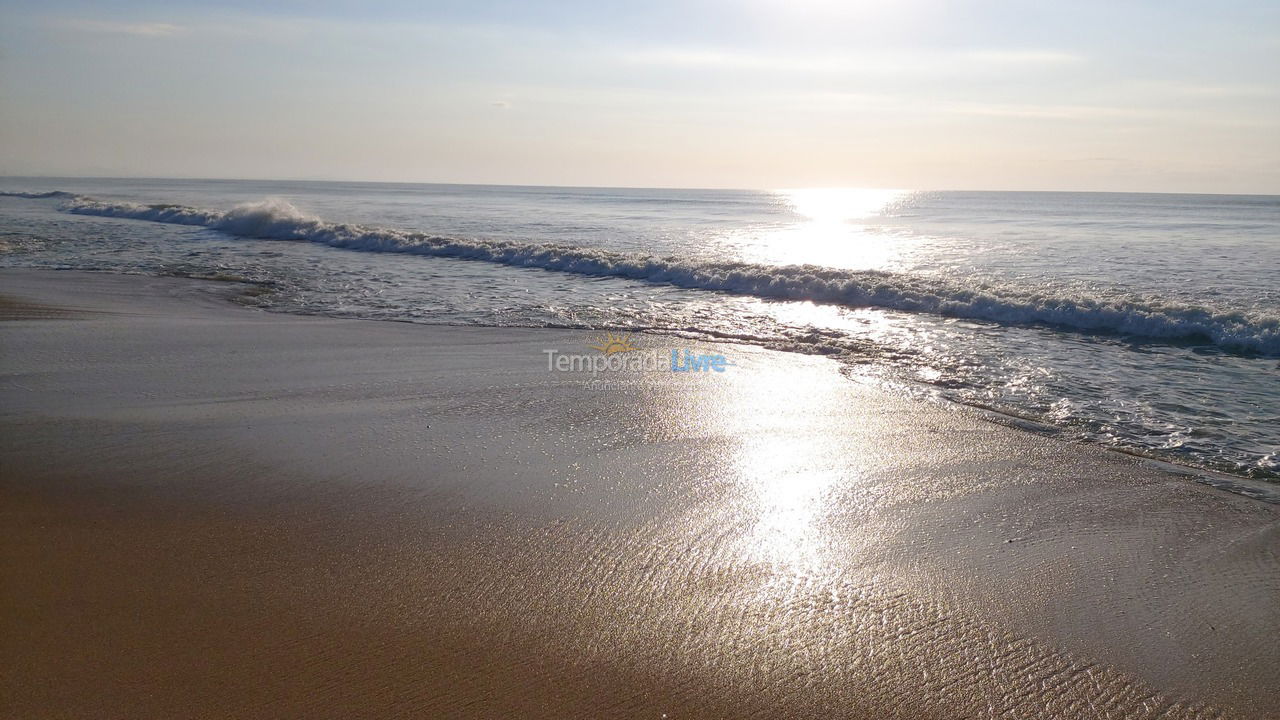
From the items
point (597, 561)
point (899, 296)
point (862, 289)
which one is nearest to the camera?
point (597, 561)

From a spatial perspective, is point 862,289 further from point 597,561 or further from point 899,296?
point 597,561

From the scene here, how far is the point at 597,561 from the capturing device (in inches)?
154

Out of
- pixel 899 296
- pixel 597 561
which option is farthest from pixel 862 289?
pixel 597 561

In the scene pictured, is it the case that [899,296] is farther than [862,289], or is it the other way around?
[862,289]

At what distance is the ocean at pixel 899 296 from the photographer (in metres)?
7.31

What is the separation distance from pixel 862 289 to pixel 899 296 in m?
0.74

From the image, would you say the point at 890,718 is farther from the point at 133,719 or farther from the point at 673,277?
the point at 673,277

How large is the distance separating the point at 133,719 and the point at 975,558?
384cm

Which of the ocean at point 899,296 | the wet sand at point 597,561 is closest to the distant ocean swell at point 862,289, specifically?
the ocean at point 899,296

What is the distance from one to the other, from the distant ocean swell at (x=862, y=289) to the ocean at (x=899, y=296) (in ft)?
0.14

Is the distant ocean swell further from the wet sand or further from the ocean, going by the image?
the wet sand

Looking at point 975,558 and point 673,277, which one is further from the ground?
point 673,277

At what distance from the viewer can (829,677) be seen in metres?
3.04

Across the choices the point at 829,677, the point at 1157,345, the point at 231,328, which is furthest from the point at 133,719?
the point at 1157,345
